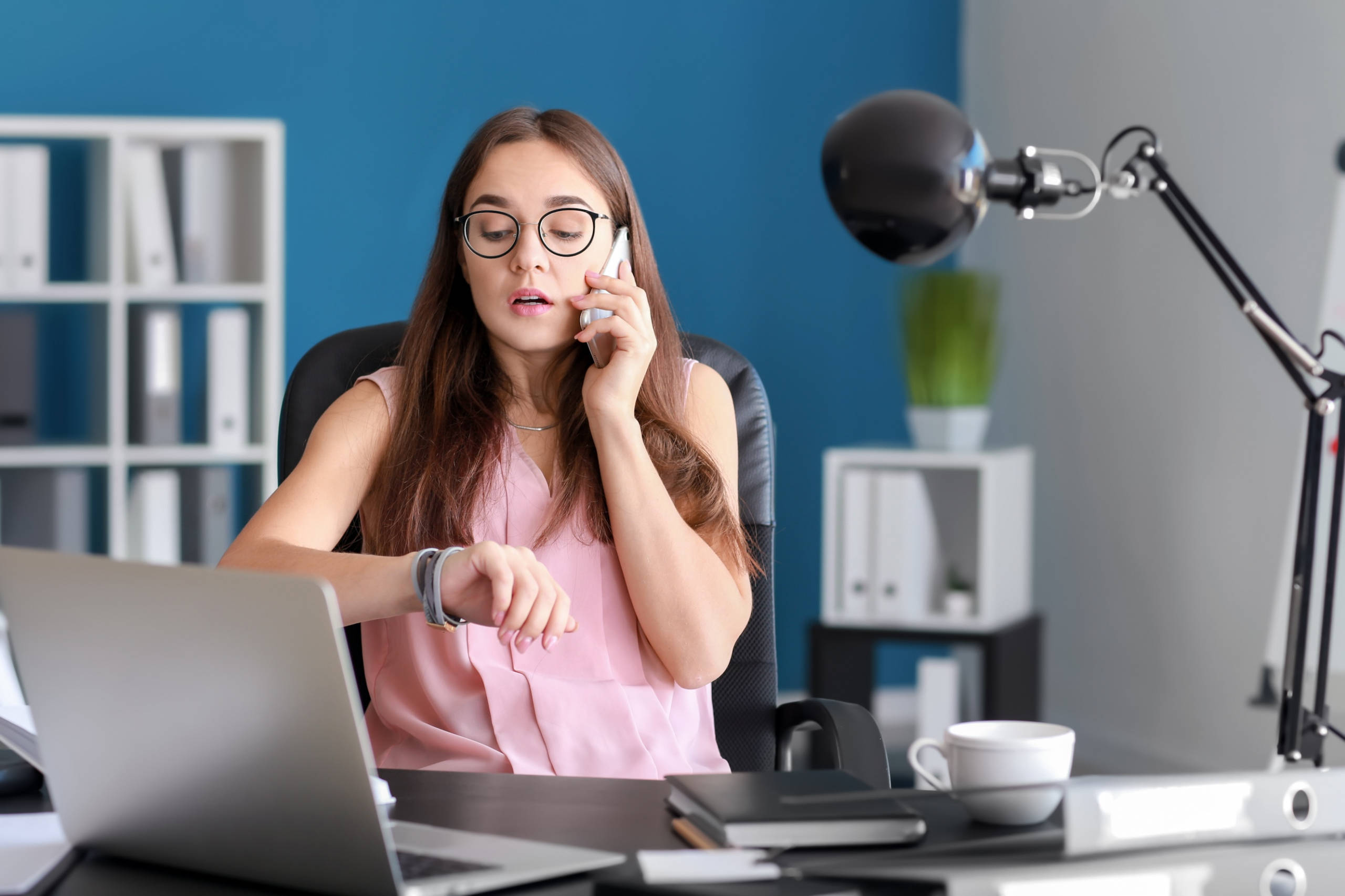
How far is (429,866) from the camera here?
33.9 inches

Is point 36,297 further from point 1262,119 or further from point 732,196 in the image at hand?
point 1262,119

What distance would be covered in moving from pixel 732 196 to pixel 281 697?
3370mm

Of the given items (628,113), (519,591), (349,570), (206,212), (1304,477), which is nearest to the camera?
(519,591)

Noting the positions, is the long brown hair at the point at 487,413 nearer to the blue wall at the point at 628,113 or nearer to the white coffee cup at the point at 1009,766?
the white coffee cup at the point at 1009,766

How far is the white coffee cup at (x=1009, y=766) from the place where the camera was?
0.93 metres

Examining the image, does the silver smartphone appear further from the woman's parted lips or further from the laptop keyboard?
the laptop keyboard

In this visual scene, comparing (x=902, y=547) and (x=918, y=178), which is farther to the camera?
(x=902, y=547)

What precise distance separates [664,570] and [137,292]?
2.12 metres

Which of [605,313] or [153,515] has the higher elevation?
[605,313]

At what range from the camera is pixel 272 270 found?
10.8 feet

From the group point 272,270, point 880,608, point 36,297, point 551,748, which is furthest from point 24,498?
point 551,748

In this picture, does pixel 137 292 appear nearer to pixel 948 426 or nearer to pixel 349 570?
pixel 948 426

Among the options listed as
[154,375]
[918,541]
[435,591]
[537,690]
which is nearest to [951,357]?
[918,541]

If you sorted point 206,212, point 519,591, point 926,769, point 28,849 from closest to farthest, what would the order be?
point 28,849
point 519,591
point 926,769
point 206,212
